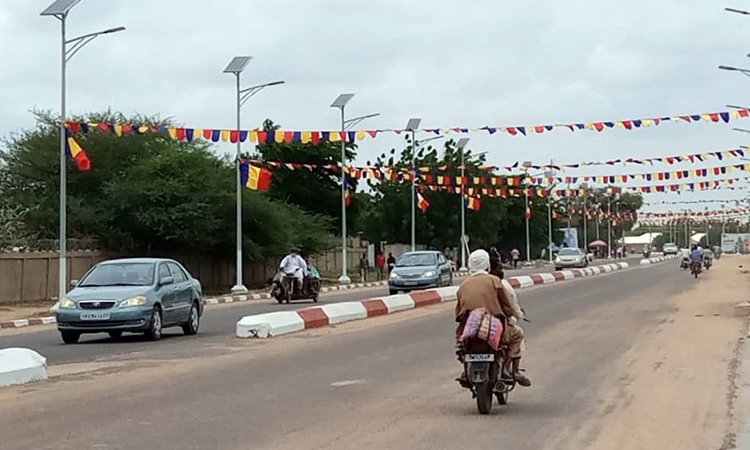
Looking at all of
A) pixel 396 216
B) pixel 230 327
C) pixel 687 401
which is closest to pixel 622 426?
pixel 687 401

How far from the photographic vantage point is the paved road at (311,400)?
33.6ft

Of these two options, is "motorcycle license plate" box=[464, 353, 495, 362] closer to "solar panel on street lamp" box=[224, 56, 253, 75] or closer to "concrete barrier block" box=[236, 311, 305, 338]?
"concrete barrier block" box=[236, 311, 305, 338]

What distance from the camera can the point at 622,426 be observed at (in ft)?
36.1

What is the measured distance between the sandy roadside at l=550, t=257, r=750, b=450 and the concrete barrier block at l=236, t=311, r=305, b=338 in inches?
269

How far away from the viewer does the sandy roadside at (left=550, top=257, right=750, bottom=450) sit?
1028cm

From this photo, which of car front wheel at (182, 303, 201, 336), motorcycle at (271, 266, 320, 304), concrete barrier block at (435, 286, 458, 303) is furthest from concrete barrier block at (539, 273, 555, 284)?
car front wheel at (182, 303, 201, 336)

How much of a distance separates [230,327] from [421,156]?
61.7 m

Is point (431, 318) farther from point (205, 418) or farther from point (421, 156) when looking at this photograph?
point (421, 156)

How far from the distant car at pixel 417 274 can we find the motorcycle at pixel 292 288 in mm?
4627

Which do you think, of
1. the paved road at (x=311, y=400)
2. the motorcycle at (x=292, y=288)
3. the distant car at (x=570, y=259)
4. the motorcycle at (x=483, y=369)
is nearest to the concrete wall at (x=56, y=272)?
the motorcycle at (x=292, y=288)

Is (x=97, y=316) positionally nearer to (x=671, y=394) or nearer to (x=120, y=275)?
(x=120, y=275)

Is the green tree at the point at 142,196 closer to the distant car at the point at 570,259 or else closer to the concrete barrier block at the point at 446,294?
the concrete barrier block at the point at 446,294

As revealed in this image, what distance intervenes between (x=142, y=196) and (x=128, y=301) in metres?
27.6

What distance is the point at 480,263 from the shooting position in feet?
39.2
